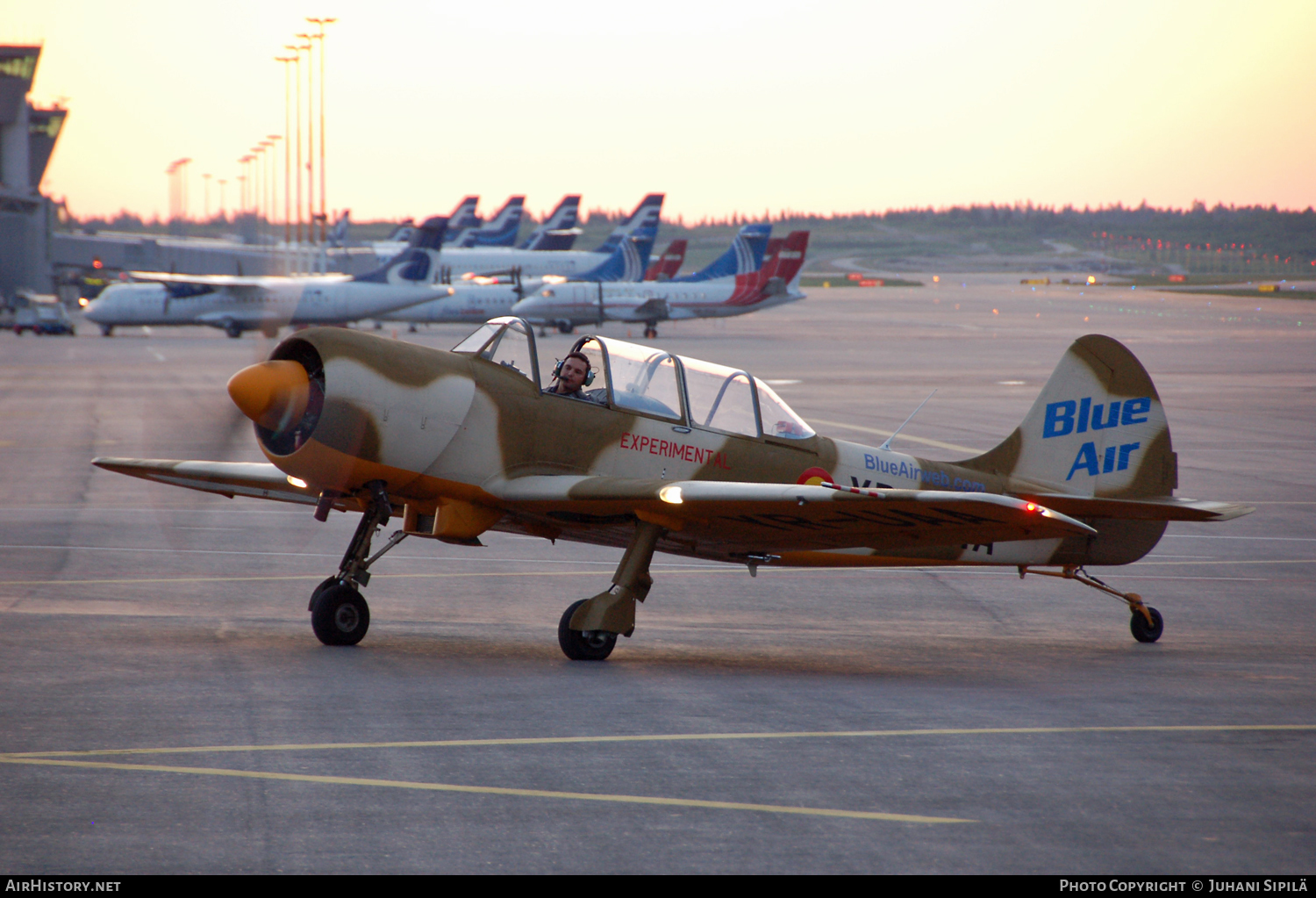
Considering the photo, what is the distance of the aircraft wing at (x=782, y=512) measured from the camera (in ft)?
30.1

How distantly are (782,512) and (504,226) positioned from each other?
152797mm

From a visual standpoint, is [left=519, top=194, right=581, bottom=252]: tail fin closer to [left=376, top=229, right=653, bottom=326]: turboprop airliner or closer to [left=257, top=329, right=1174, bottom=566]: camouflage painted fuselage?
[left=376, top=229, right=653, bottom=326]: turboprop airliner

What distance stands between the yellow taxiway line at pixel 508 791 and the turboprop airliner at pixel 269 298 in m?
→ 65.7

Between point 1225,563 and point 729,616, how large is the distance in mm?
6839

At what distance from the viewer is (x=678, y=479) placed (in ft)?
36.5

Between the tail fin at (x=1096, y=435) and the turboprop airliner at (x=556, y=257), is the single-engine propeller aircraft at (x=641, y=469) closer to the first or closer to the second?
the tail fin at (x=1096, y=435)

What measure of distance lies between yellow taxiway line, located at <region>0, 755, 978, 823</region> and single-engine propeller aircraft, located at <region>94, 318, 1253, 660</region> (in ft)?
9.37

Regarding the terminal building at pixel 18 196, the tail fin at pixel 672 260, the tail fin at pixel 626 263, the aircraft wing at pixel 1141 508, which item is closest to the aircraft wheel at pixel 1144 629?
the aircraft wing at pixel 1141 508

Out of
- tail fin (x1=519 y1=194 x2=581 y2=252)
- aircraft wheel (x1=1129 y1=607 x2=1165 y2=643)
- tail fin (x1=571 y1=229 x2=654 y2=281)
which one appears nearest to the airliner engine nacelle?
aircraft wheel (x1=1129 y1=607 x2=1165 y2=643)

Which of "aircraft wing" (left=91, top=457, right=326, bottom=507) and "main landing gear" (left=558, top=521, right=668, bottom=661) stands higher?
"aircraft wing" (left=91, top=457, right=326, bottom=507)

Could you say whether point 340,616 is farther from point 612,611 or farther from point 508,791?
point 508,791

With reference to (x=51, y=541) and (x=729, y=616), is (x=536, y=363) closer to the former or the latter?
(x=729, y=616)

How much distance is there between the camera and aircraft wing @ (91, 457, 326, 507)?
11758 mm
